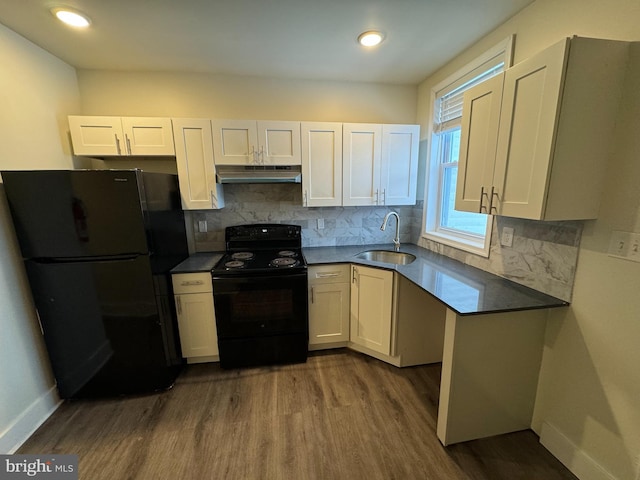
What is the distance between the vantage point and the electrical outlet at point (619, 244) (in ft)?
3.77

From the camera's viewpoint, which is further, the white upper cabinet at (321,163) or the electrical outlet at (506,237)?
the white upper cabinet at (321,163)

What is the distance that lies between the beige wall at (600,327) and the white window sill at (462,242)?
594mm

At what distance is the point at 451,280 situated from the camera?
5.82 ft

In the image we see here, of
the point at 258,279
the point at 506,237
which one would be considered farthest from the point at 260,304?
the point at 506,237

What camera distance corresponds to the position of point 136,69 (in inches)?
89.7

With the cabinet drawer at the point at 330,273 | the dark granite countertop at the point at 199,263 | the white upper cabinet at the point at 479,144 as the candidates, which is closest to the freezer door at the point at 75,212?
the dark granite countertop at the point at 199,263

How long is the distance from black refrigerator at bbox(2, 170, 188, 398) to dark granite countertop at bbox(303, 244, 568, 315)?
4.10 ft

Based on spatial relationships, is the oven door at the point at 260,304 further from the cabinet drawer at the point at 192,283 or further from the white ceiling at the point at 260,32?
the white ceiling at the point at 260,32

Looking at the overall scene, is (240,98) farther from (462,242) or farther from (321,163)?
(462,242)

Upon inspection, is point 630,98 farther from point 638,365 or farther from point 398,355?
point 398,355

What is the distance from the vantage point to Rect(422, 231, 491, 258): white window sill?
194 cm

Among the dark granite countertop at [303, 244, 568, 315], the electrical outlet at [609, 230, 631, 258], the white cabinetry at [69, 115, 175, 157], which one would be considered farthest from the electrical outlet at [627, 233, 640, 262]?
the white cabinetry at [69, 115, 175, 157]

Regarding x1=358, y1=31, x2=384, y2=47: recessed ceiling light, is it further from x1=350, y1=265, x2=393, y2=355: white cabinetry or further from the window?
x1=350, y1=265, x2=393, y2=355: white cabinetry

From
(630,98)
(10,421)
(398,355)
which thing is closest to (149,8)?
(630,98)
